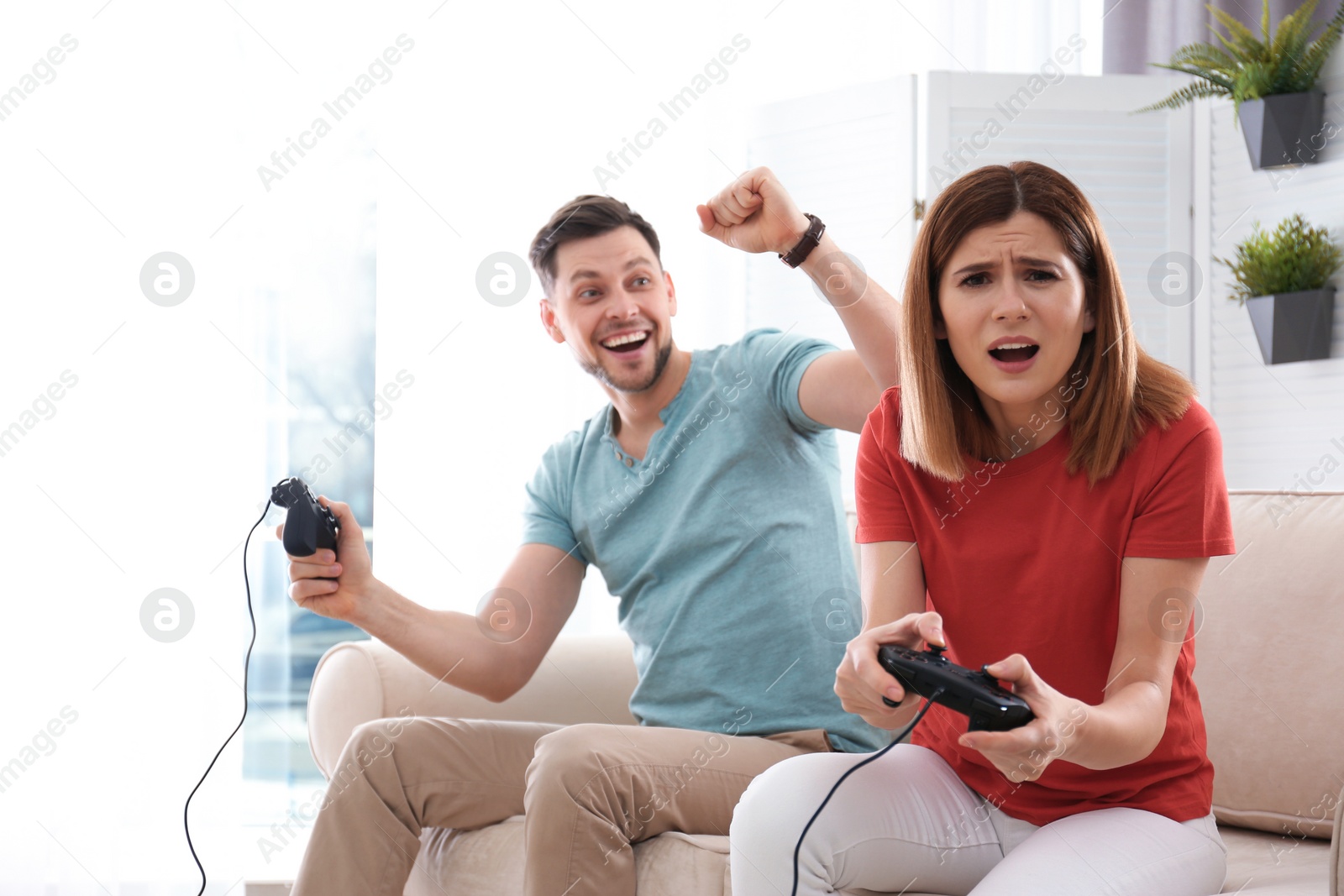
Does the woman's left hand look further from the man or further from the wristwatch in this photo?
the wristwatch

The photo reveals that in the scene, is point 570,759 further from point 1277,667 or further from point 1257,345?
point 1257,345

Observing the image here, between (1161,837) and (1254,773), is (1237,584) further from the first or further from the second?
(1161,837)

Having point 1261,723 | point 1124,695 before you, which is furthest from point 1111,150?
point 1124,695

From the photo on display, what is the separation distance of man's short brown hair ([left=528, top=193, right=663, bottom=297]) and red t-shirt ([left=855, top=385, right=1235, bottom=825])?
0.69 meters

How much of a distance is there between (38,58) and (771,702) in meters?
2.25

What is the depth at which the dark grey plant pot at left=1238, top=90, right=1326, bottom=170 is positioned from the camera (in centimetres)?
220

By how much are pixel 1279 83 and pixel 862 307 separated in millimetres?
1514

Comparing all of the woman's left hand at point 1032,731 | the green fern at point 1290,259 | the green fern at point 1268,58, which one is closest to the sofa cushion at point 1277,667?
the woman's left hand at point 1032,731

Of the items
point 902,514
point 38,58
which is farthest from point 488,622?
point 38,58

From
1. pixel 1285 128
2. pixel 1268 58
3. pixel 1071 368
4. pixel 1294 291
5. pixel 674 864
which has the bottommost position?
pixel 674 864

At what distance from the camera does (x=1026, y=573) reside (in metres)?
1.05

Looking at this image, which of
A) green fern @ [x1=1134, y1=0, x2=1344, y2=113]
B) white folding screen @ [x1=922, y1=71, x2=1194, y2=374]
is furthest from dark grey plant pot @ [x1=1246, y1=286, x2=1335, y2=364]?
green fern @ [x1=1134, y1=0, x2=1344, y2=113]

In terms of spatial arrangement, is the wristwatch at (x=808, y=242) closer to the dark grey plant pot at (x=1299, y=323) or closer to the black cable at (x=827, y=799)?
the black cable at (x=827, y=799)

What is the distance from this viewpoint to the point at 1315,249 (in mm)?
2186
